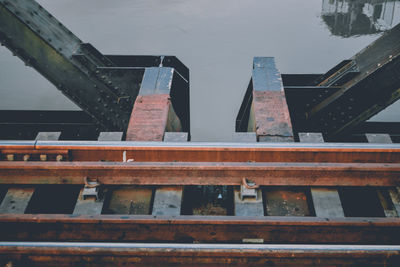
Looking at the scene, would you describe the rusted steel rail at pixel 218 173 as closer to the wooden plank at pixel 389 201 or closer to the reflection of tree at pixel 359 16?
the wooden plank at pixel 389 201

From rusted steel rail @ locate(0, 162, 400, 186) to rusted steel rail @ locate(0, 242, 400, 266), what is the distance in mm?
643

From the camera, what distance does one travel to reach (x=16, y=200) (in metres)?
2.56

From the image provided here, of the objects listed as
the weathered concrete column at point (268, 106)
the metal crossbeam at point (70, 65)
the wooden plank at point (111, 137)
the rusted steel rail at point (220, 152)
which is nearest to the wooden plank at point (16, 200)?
the rusted steel rail at point (220, 152)

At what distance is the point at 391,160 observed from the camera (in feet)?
9.00

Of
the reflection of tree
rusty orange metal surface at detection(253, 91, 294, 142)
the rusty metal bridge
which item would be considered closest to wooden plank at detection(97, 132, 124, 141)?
the rusty metal bridge

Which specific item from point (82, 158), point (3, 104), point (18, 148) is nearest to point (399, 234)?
point (82, 158)

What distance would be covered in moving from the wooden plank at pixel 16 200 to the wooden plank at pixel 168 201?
1202 millimetres

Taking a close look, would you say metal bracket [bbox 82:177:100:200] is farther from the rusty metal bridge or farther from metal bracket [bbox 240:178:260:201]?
metal bracket [bbox 240:178:260:201]

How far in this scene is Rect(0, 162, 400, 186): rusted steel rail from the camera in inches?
97.4

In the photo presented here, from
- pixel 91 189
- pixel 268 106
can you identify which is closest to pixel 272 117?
pixel 268 106

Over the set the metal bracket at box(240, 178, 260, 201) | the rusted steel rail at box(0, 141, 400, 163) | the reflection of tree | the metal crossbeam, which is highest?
the reflection of tree

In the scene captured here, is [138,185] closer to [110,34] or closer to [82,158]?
[82,158]

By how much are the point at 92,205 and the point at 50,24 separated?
8.54 ft

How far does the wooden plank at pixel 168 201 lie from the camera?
243cm
